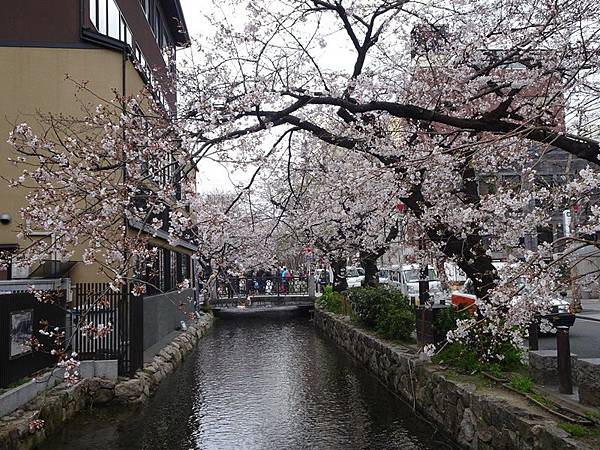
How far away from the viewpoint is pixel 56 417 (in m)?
8.39

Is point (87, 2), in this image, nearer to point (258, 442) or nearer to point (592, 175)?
point (258, 442)

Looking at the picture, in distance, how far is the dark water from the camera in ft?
26.6

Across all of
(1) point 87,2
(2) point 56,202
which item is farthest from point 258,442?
(1) point 87,2

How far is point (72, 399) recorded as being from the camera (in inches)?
363

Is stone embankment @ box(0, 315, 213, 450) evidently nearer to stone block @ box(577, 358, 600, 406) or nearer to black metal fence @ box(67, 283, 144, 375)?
black metal fence @ box(67, 283, 144, 375)

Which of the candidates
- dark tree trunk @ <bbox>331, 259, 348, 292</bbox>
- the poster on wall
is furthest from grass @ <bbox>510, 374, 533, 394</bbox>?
dark tree trunk @ <bbox>331, 259, 348, 292</bbox>

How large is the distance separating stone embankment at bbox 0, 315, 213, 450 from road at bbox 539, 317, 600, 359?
8.36 meters

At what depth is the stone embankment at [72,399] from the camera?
270 inches

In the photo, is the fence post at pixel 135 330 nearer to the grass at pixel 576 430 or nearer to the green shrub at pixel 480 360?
the green shrub at pixel 480 360

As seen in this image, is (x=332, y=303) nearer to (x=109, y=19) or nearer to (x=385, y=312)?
(x=385, y=312)

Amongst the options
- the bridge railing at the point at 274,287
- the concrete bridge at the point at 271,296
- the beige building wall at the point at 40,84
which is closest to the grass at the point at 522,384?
the beige building wall at the point at 40,84

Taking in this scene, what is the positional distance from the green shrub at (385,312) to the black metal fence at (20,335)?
280 inches

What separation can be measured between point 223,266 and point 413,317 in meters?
6.74

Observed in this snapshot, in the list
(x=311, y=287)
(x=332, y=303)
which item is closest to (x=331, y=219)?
(x=332, y=303)
